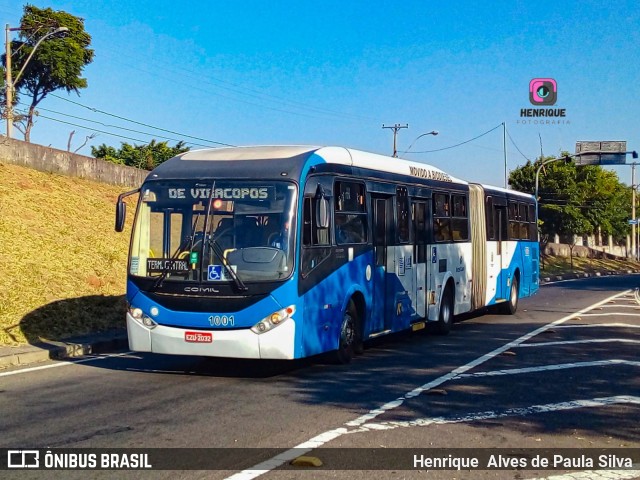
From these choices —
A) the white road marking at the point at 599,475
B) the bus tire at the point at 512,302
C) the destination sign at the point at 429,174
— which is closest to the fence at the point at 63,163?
the destination sign at the point at 429,174

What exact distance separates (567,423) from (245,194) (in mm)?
4971

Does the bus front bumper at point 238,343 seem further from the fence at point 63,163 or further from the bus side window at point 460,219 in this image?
the fence at point 63,163

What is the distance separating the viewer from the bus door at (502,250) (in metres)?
21.1

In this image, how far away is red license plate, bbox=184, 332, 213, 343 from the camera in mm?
10555

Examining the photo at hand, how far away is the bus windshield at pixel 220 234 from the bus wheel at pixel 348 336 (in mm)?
1868

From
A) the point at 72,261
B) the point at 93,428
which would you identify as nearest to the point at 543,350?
the point at 93,428

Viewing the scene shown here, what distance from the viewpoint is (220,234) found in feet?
35.4

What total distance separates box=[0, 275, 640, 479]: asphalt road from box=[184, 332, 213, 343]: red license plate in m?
0.56

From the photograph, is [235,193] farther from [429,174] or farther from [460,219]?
[460,219]

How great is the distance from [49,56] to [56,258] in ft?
136

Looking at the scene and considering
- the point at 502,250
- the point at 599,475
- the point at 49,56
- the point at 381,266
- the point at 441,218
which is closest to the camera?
the point at 599,475

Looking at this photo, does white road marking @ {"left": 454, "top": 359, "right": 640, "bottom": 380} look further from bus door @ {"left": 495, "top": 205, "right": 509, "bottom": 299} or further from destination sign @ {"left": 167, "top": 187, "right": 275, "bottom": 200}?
bus door @ {"left": 495, "top": 205, "right": 509, "bottom": 299}

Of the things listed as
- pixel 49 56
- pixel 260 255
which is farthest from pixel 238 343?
pixel 49 56

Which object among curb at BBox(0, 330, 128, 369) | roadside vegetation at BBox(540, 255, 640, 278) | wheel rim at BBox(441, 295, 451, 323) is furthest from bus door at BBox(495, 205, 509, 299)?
roadside vegetation at BBox(540, 255, 640, 278)
